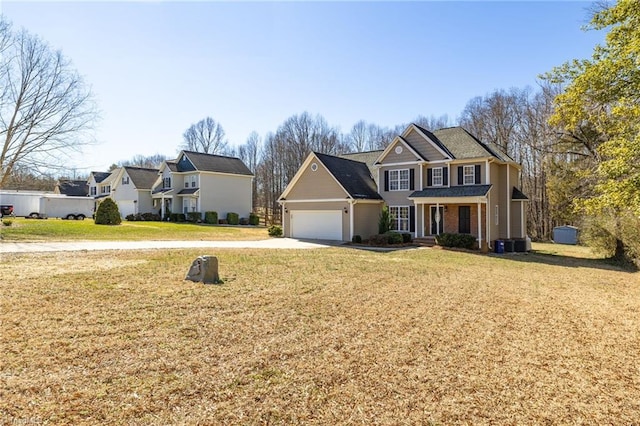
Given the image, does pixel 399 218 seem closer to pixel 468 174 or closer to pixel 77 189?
pixel 468 174

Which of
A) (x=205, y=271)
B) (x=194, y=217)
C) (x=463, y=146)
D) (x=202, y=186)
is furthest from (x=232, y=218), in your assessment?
(x=205, y=271)

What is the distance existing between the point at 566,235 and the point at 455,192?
16839 mm

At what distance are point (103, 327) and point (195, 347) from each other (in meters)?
1.64

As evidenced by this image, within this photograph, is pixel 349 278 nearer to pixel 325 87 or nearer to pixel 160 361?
pixel 160 361

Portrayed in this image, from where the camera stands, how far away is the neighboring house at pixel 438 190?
71.6 ft

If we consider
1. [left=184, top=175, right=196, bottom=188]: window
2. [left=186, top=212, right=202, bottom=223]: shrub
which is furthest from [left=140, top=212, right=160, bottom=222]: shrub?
[left=186, top=212, right=202, bottom=223]: shrub

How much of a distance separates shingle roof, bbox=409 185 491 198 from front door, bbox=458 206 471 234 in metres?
1.38

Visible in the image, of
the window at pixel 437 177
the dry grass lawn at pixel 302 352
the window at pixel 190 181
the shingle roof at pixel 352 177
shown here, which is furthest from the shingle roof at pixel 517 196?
the window at pixel 190 181

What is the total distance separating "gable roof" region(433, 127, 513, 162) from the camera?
22.1m

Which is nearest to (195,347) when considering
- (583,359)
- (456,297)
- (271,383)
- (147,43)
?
(271,383)

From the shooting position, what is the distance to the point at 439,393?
14.1 feet

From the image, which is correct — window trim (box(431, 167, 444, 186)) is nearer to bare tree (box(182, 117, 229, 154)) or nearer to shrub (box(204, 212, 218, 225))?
shrub (box(204, 212, 218, 225))

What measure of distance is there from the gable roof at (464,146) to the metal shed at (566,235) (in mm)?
12857

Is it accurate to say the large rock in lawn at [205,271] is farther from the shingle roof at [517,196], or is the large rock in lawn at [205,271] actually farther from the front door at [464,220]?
the shingle roof at [517,196]
